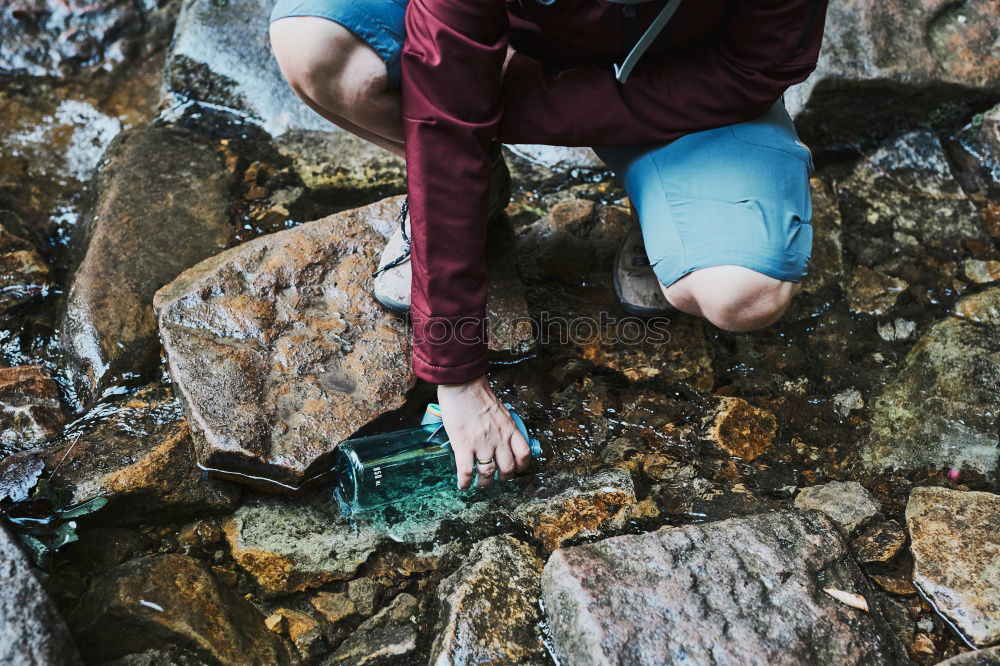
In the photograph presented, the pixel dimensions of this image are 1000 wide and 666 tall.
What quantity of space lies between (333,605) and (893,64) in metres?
2.71

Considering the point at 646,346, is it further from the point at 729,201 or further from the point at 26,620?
the point at 26,620

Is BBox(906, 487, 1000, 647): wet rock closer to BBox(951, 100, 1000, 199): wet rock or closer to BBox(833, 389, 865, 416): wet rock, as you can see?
BBox(833, 389, 865, 416): wet rock

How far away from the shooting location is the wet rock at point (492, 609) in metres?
1.60

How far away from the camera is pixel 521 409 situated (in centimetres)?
217

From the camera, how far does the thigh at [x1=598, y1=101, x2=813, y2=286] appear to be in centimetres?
184

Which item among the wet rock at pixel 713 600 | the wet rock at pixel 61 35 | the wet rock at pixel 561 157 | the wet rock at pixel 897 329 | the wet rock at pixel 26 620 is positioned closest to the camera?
the wet rock at pixel 26 620

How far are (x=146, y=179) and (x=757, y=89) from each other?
6.67 ft

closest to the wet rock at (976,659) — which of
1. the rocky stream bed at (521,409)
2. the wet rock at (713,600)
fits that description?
the rocky stream bed at (521,409)

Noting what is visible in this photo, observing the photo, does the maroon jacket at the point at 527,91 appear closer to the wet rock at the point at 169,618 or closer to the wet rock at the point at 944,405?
the wet rock at the point at 169,618

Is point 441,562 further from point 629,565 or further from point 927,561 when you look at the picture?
point 927,561

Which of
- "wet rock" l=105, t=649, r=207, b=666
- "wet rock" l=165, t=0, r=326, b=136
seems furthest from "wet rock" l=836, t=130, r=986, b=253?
"wet rock" l=105, t=649, r=207, b=666

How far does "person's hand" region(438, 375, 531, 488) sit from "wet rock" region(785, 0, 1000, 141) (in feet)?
6.13

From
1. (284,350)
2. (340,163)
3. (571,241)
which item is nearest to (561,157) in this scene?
(571,241)

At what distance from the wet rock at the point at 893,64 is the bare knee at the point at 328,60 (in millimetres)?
1792
